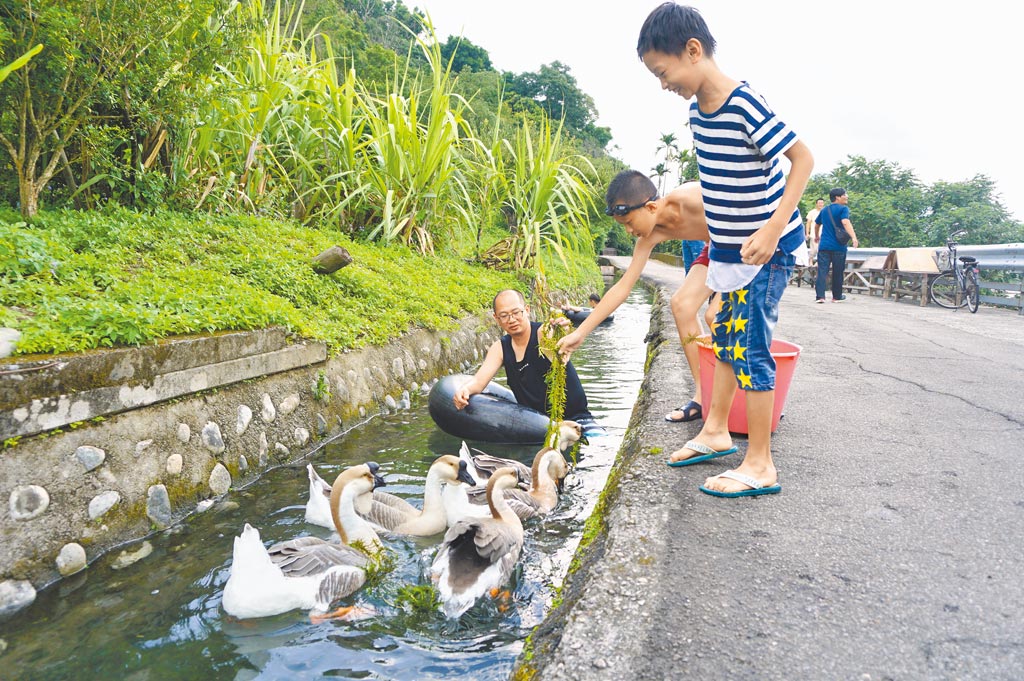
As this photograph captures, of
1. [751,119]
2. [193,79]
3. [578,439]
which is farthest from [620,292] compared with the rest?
[193,79]

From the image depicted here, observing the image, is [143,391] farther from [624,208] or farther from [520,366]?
[520,366]

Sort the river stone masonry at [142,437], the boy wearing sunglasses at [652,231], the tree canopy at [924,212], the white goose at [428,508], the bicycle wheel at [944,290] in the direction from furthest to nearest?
the tree canopy at [924,212] < the bicycle wheel at [944,290] < the white goose at [428,508] < the boy wearing sunglasses at [652,231] < the river stone masonry at [142,437]

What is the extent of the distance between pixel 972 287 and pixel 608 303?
1235 cm

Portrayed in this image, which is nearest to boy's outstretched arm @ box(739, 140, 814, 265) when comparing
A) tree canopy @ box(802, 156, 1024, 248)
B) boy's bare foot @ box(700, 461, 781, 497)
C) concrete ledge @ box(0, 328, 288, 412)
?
boy's bare foot @ box(700, 461, 781, 497)

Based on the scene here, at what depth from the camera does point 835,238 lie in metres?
12.5

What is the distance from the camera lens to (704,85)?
2.91m

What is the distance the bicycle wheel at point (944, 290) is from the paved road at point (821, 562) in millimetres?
10510

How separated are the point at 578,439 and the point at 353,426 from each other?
6.48 ft

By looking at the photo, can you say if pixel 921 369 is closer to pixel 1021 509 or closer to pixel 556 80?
pixel 1021 509

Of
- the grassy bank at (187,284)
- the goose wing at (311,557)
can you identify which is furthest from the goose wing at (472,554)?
the grassy bank at (187,284)

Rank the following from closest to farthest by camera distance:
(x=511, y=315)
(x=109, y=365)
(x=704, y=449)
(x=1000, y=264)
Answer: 1. (x=109, y=365)
2. (x=704, y=449)
3. (x=511, y=315)
4. (x=1000, y=264)

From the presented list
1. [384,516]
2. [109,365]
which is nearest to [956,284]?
[384,516]

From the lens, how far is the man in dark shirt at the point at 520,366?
214 inches

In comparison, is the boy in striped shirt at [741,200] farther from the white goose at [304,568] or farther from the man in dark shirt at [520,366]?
the man in dark shirt at [520,366]
